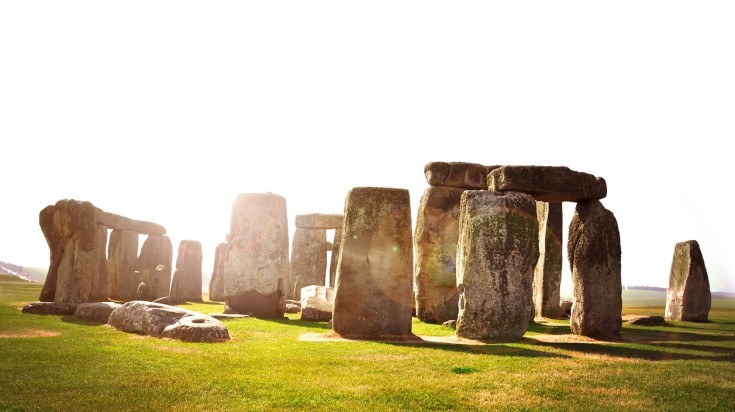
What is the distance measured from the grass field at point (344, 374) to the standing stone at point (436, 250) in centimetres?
567

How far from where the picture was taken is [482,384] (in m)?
7.64

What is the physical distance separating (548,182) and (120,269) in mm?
20611

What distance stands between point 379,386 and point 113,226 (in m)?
22.0

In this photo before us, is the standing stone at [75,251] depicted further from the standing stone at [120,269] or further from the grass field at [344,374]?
the standing stone at [120,269]

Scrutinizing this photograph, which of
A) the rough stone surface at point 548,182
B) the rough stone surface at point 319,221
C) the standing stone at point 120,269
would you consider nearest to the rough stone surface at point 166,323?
the rough stone surface at point 548,182

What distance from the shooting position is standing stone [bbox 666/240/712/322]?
22203 millimetres

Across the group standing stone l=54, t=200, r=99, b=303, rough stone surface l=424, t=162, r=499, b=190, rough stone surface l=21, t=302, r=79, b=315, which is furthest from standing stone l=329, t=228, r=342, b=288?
rough stone surface l=21, t=302, r=79, b=315

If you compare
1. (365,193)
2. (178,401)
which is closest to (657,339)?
(365,193)

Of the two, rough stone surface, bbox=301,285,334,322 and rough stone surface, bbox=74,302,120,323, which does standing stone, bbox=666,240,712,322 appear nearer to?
rough stone surface, bbox=301,285,334,322

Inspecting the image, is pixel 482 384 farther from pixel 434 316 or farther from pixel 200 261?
pixel 200 261

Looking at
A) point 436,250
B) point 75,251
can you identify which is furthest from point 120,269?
point 436,250

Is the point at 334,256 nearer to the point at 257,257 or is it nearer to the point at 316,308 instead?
the point at 257,257

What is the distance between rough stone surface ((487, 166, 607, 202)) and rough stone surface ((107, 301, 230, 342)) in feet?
20.9

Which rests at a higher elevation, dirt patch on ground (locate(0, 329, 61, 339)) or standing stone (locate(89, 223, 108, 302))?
standing stone (locate(89, 223, 108, 302))
